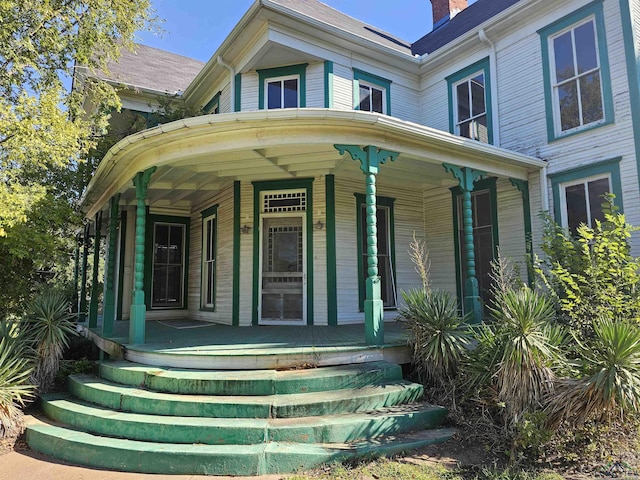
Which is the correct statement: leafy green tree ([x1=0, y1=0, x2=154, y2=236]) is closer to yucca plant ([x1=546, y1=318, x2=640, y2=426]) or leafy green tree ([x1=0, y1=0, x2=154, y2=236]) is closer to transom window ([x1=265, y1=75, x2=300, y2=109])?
transom window ([x1=265, y1=75, x2=300, y2=109])

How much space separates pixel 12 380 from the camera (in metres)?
4.73

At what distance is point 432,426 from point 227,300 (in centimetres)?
534

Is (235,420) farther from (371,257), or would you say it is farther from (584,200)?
(584,200)

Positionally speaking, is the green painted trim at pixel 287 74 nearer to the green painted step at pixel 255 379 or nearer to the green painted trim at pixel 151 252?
the green painted trim at pixel 151 252

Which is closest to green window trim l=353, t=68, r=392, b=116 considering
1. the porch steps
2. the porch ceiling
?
the porch ceiling

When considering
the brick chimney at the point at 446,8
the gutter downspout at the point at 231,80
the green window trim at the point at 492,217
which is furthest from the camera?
the brick chimney at the point at 446,8

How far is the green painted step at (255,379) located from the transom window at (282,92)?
5853mm

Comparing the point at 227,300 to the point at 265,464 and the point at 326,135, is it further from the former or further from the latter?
the point at 265,464

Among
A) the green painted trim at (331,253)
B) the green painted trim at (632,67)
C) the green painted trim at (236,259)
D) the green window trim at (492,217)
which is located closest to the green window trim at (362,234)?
the green painted trim at (331,253)

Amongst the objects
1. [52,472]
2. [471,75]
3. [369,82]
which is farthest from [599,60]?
[52,472]

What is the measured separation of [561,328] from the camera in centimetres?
456

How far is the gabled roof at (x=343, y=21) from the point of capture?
9.49 meters

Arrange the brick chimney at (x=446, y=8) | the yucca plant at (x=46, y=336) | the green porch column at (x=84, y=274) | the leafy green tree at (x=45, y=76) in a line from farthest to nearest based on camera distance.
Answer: the brick chimney at (x=446, y=8)
the green porch column at (x=84, y=274)
the leafy green tree at (x=45, y=76)
the yucca plant at (x=46, y=336)

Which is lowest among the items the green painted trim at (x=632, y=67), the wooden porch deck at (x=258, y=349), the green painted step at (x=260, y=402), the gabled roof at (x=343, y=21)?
the green painted step at (x=260, y=402)
